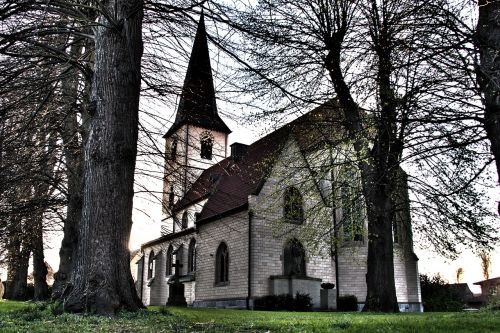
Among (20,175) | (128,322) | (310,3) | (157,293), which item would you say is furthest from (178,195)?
(157,293)

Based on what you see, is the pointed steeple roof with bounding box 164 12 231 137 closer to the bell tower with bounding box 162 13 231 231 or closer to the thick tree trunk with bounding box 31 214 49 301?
the bell tower with bounding box 162 13 231 231

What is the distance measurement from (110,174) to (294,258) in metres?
17.5

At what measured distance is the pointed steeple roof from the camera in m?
8.54

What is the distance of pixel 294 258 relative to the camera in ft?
76.0

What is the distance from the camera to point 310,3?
12633 mm

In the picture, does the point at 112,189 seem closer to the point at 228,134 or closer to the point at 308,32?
the point at 308,32

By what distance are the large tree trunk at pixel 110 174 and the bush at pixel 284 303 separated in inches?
541

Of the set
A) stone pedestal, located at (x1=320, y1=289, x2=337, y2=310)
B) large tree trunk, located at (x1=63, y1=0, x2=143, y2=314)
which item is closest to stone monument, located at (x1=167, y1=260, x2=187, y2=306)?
stone pedestal, located at (x1=320, y1=289, x2=337, y2=310)

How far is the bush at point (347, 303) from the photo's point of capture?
22188mm

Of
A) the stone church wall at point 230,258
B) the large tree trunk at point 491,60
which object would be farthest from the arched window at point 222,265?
the large tree trunk at point 491,60

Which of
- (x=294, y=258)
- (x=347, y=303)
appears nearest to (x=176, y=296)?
(x=294, y=258)

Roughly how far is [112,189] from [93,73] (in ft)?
6.93

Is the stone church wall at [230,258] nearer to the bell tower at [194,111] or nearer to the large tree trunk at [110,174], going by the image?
the bell tower at [194,111]

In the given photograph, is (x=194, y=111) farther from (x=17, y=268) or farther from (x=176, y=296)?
(x=17, y=268)
